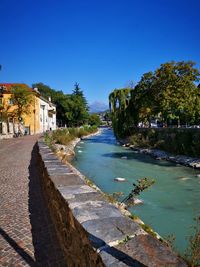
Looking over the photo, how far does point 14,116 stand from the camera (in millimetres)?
47688

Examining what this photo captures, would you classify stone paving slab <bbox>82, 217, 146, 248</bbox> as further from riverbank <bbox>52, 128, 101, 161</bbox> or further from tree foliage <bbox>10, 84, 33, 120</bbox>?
tree foliage <bbox>10, 84, 33, 120</bbox>

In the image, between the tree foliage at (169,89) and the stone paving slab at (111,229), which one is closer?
the stone paving slab at (111,229)

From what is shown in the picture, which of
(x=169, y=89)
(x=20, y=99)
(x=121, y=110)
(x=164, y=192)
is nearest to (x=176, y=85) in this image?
(x=169, y=89)

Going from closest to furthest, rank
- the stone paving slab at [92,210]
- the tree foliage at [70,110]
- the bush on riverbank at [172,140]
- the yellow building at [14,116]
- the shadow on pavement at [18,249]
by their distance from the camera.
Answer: the stone paving slab at [92,210] → the shadow on pavement at [18,249] → the bush on riverbank at [172,140] → the yellow building at [14,116] → the tree foliage at [70,110]

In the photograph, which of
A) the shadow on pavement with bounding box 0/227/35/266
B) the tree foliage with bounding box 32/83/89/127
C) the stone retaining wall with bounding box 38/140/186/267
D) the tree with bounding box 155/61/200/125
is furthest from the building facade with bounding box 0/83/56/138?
the stone retaining wall with bounding box 38/140/186/267

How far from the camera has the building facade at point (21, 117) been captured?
45906 millimetres

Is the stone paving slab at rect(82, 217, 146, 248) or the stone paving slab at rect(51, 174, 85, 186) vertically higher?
the stone paving slab at rect(51, 174, 85, 186)

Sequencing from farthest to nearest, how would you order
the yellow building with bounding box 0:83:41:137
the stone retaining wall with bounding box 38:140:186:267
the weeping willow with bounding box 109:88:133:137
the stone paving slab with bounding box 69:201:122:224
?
the yellow building with bounding box 0:83:41:137 → the weeping willow with bounding box 109:88:133:137 → the stone paving slab with bounding box 69:201:122:224 → the stone retaining wall with bounding box 38:140:186:267

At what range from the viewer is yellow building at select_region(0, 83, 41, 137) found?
45.9m

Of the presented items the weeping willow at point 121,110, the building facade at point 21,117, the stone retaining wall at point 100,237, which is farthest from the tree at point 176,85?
the stone retaining wall at point 100,237

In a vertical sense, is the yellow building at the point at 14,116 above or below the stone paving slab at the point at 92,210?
above

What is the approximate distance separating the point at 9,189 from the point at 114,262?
20.8 feet

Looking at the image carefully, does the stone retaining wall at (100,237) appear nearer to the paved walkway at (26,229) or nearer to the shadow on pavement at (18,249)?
the paved walkway at (26,229)

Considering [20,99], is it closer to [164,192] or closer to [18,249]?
[164,192]
